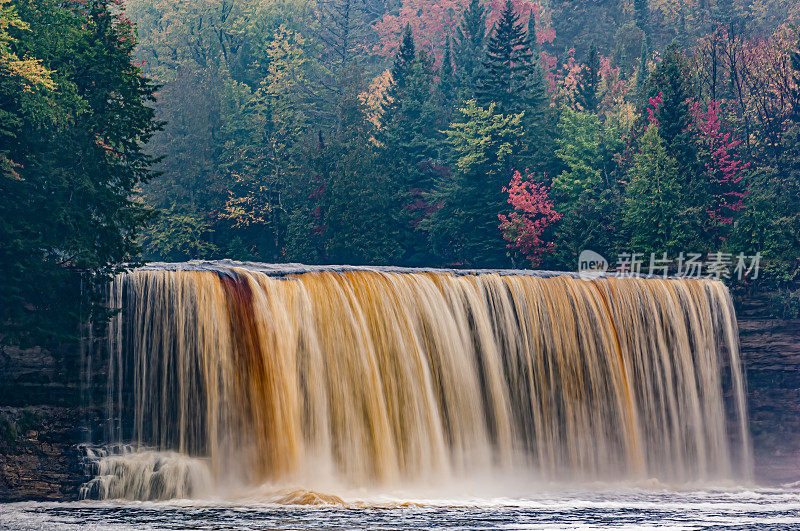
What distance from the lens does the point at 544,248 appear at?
5566cm

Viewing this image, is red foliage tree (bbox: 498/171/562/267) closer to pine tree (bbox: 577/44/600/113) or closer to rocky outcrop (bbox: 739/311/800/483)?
pine tree (bbox: 577/44/600/113)

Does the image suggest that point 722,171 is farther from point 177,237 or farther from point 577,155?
point 177,237

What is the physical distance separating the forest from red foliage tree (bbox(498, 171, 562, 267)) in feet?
0.46

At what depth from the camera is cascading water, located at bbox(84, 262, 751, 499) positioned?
26375 millimetres

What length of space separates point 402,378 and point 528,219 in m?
29.2

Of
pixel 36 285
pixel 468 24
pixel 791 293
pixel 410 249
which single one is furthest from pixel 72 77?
pixel 468 24

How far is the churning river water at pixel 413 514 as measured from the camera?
2106 cm

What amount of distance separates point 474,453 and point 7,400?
12773 mm

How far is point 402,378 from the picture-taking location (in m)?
29.0

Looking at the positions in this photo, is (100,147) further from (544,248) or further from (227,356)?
(544,248)

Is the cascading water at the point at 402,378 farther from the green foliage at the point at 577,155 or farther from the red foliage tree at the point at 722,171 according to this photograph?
the green foliage at the point at 577,155

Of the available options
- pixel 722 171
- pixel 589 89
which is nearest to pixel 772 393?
pixel 722 171

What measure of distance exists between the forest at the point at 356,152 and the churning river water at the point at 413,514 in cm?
572

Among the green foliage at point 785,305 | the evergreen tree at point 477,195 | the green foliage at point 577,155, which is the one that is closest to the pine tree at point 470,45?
the green foliage at point 577,155
